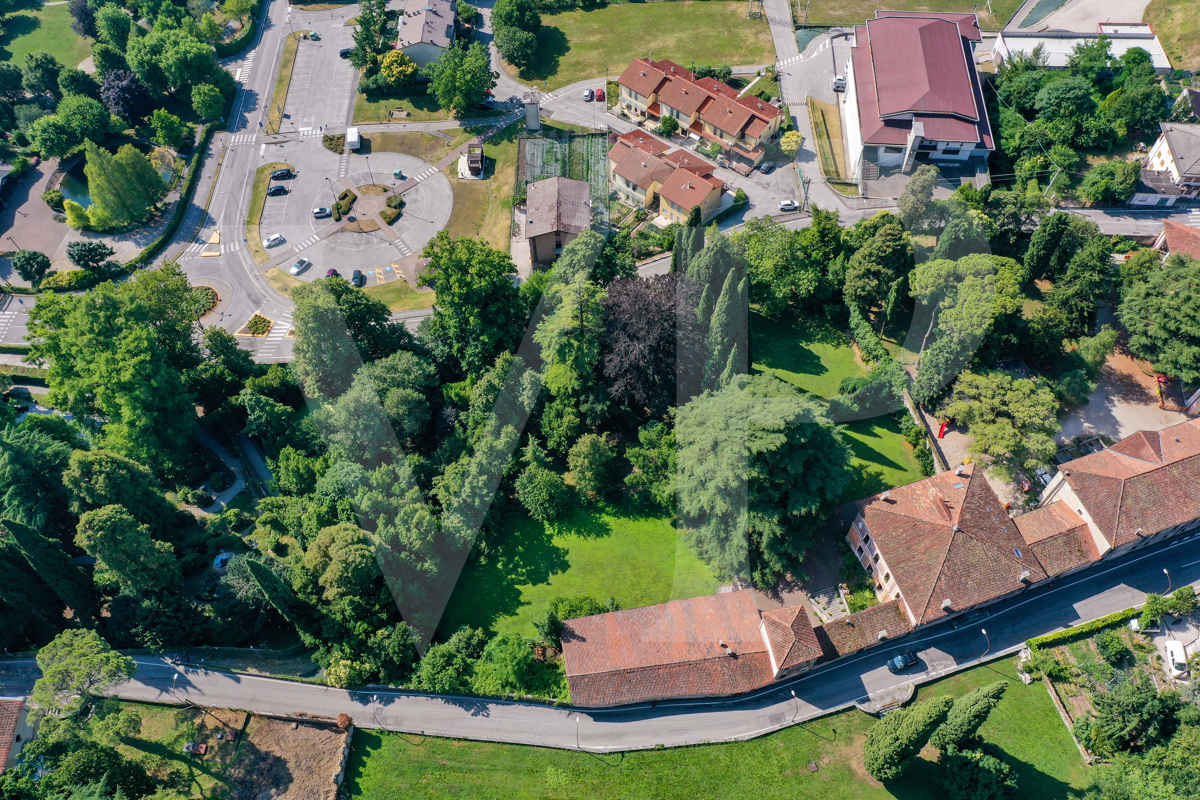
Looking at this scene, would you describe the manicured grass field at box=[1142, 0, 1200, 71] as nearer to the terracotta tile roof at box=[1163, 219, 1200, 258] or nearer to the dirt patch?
the terracotta tile roof at box=[1163, 219, 1200, 258]

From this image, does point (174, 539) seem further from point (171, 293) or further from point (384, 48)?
point (384, 48)

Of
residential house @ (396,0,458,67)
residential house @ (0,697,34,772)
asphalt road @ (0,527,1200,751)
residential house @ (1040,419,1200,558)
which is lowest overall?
asphalt road @ (0,527,1200,751)

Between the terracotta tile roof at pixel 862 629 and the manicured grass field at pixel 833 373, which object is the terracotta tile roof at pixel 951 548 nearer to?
the terracotta tile roof at pixel 862 629

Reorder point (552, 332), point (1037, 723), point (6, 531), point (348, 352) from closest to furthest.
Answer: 1. point (1037, 723)
2. point (6, 531)
3. point (552, 332)
4. point (348, 352)

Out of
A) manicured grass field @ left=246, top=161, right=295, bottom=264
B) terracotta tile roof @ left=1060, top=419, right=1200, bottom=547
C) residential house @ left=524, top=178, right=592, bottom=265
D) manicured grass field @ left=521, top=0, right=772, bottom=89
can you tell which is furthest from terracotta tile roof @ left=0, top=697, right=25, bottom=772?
manicured grass field @ left=521, top=0, right=772, bottom=89

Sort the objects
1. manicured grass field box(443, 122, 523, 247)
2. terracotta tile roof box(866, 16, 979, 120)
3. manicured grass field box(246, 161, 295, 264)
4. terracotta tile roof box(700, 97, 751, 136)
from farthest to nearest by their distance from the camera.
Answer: terracotta tile roof box(700, 97, 751, 136) < manicured grass field box(443, 122, 523, 247) < manicured grass field box(246, 161, 295, 264) < terracotta tile roof box(866, 16, 979, 120)

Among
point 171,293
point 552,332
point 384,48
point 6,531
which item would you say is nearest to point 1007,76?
point 552,332

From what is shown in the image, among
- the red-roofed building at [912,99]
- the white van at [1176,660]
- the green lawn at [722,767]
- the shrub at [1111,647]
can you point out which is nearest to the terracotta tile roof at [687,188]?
the red-roofed building at [912,99]
